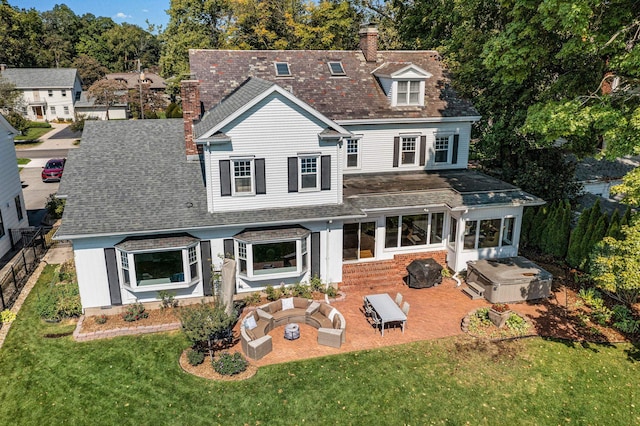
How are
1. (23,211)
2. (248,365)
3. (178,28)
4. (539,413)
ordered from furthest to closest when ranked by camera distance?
1. (178,28)
2. (23,211)
3. (248,365)
4. (539,413)

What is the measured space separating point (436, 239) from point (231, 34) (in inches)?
1681

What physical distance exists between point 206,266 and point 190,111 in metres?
7.69

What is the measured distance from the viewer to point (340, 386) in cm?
1444

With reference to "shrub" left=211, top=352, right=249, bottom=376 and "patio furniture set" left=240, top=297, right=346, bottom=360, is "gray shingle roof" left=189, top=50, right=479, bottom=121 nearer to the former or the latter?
"patio furniture set" left=240, top=297, right=346, bottom=360

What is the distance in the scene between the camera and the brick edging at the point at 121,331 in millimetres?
16859

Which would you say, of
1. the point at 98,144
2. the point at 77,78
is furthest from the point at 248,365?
the point at 77,78

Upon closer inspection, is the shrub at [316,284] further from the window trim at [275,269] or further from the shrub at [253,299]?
the shrub at [253,299]

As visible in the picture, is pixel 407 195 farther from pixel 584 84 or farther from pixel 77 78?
pixel 77 78

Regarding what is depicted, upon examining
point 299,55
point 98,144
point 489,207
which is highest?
point 299,55

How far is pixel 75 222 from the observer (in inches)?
687

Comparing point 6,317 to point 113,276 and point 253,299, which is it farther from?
point 253,299

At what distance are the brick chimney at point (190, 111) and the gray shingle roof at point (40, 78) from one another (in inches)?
2579

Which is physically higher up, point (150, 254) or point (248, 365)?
point (150, 254)

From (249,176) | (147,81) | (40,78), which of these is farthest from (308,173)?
(147,81)
